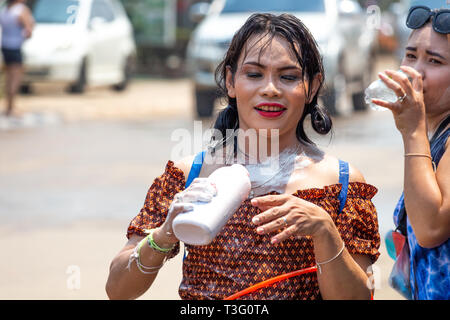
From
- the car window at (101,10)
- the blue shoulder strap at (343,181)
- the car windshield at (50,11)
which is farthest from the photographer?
the car window at (101,10)

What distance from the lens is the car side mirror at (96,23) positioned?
49.3 ft

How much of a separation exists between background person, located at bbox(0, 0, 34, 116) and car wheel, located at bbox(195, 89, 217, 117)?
2.80 metres

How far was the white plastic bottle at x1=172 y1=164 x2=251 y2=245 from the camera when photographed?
211cm

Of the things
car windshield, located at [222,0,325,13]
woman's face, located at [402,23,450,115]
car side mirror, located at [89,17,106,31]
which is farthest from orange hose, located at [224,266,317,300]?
car side mirror, located at [89,17,106,31]

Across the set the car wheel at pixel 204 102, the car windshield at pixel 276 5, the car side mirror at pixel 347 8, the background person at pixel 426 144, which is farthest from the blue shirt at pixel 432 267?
the car side mirror at pixel 347 8

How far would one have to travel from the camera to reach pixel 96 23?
15.1 meters

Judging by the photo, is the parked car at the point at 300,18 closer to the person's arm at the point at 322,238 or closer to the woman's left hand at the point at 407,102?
the woman's left hand at the point at 407,102

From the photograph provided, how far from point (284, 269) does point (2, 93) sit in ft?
44.0

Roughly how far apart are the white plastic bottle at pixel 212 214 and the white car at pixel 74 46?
37.8 feet

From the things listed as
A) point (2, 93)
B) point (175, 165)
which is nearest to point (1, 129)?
point (2, 93)

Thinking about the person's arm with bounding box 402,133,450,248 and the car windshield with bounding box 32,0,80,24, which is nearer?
the person's arm with bounding box 402,133,450,248

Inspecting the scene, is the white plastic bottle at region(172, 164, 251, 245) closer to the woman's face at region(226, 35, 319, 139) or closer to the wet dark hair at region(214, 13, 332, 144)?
the woman's face at region(226, 35, 319, 139)

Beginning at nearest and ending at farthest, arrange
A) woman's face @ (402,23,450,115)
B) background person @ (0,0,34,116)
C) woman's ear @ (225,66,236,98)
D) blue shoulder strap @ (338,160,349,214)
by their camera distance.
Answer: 1. blue shoulder strap @ (338,160,349,214)
2. woman's face @ (402,23,450,115)
3. woman's ear @ (225,66,236,98)
4. background person @ (0,0,34,116)

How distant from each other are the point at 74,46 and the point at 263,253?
43.4 ft
